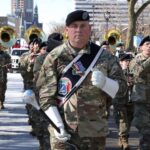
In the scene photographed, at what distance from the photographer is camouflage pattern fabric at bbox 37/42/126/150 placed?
4.14m

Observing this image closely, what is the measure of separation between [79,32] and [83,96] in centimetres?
50

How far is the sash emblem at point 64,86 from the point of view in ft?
13.7

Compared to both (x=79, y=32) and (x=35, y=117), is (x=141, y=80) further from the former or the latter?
(x=79, y=32)

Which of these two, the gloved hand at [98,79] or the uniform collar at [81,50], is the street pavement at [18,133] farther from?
the gloved hand at [98,79]

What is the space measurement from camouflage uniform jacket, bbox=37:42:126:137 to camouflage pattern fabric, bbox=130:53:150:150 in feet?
9.18

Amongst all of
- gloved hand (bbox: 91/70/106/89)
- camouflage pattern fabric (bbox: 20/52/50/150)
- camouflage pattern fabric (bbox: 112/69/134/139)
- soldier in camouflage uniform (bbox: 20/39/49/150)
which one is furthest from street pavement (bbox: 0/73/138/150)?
gloved hand (bbox: 91/70/106/89)

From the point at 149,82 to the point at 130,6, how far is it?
14.8 metres

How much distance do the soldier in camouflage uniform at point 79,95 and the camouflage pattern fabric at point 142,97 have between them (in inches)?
111

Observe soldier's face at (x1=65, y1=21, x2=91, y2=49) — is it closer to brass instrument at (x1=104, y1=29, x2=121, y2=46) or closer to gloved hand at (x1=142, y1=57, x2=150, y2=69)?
gloved hand at (x1=142, y1=57, x2=150, y2=69)

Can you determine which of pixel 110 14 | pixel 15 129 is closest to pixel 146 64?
pixel 15 129

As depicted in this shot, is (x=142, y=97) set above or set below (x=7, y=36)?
below

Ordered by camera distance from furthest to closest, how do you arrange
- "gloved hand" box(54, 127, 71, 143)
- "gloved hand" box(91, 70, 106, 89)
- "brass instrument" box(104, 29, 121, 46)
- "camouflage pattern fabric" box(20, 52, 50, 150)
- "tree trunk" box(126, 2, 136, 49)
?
"tree trunk" box(126, 2, 136, 49)
"brass instrument" box(104, 29, 121, 46)
"camouflage pattern fabric" box(20, 52, 50, 150)
"gloved hand" box(54, 127, 71, 143)
"gloved hand" box(91, 70, 106, 89)

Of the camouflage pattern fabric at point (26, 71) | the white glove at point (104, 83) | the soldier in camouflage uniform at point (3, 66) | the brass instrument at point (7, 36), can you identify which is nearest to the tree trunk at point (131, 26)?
the brass instrument at point (7, 36)

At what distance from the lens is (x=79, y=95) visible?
4156 millimetres
